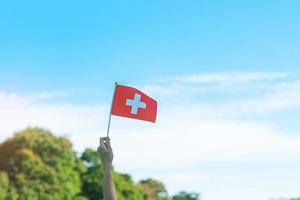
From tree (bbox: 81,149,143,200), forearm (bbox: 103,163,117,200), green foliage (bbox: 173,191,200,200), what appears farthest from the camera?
green foliage (bbox: 173,191,200,200)

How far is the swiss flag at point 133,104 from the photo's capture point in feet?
27.5

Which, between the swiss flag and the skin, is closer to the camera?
the skin

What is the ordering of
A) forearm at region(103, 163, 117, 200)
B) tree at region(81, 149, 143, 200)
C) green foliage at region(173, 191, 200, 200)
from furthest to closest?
1. green foliage at region(173, 191, 200, 200)
2. tree at region(81, 149, 143, 200)
3. forearm at region(103, 163, 117, 200)

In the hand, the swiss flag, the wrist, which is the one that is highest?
the swiss flag

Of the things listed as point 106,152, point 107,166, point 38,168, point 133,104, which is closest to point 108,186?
point 107,166

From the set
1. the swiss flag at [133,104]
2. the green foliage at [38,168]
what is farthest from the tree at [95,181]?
the swiss flag at [133,104]

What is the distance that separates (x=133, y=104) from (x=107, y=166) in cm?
246

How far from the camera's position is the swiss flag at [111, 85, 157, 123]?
27.5 ft

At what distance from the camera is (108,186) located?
605cm

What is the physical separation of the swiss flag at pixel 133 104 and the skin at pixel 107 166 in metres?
1.76

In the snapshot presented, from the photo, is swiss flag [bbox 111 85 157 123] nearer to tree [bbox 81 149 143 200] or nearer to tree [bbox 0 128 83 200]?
tree [bbox 0 128 83 200]

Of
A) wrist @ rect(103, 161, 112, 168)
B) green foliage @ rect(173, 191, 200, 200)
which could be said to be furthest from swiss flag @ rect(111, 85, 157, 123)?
green foliage @ rect(173, 191, 200, 200)

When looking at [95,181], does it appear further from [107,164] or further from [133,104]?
[107,164]

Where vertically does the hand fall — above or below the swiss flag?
below
